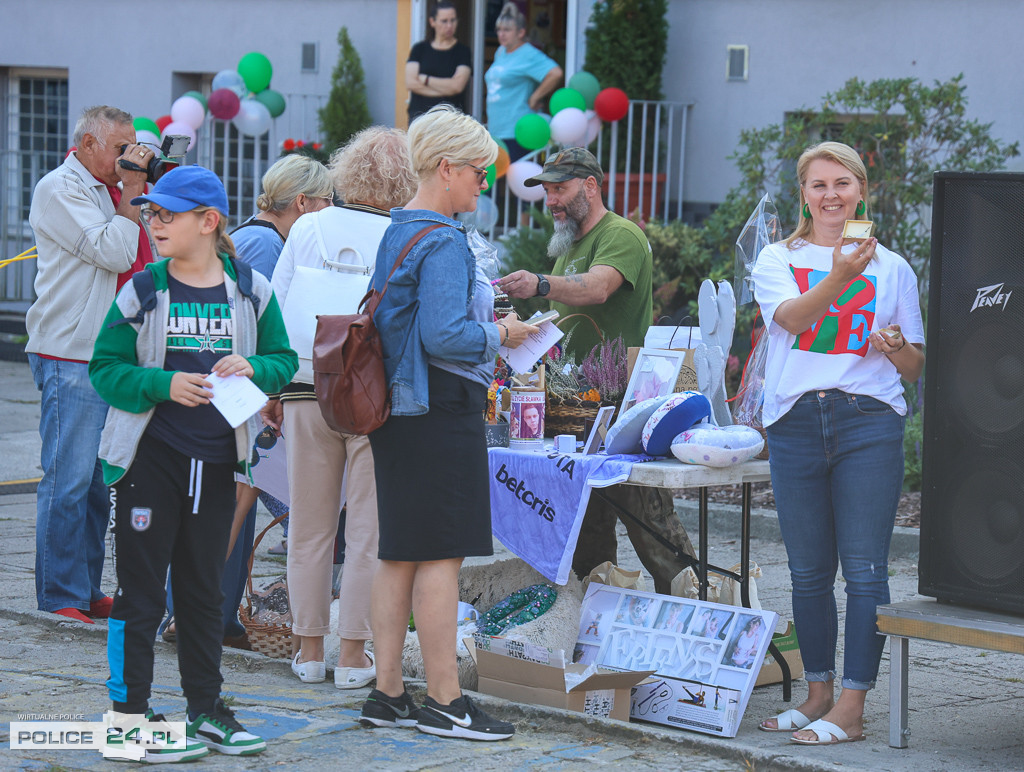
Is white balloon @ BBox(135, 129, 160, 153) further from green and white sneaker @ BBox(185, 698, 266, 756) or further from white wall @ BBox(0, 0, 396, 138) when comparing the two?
white wall @ BBox(0, 0, 396, 138)

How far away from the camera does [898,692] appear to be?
158 inches

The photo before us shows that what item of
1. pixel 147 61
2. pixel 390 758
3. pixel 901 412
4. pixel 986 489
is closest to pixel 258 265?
pixel 390 758

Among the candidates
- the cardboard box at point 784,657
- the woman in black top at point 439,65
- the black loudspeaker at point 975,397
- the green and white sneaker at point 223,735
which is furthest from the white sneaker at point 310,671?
the woman in black top at point 439,65

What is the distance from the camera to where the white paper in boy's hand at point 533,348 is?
14.2 ft

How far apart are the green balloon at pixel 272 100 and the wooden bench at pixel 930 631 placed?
10486 mm

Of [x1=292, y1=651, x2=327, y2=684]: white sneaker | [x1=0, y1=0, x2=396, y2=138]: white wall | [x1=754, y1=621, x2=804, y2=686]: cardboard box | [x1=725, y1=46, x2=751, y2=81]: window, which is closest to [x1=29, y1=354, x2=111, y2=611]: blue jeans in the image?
[x1=292, y1=651, x2=327, y2=684]: white sneaker

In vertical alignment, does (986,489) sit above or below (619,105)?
below

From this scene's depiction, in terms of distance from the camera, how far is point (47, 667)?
4.58 meters

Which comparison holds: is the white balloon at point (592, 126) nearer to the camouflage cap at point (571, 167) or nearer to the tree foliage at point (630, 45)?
the tree foliage at point (630, 45)

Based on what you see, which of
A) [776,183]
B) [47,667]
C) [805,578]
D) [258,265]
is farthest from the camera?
[776,183]

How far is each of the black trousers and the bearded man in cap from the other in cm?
166

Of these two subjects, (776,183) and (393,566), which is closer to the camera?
(393,566)

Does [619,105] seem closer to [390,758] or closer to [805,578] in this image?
[805,578]

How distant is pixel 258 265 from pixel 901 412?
2.44 metres
